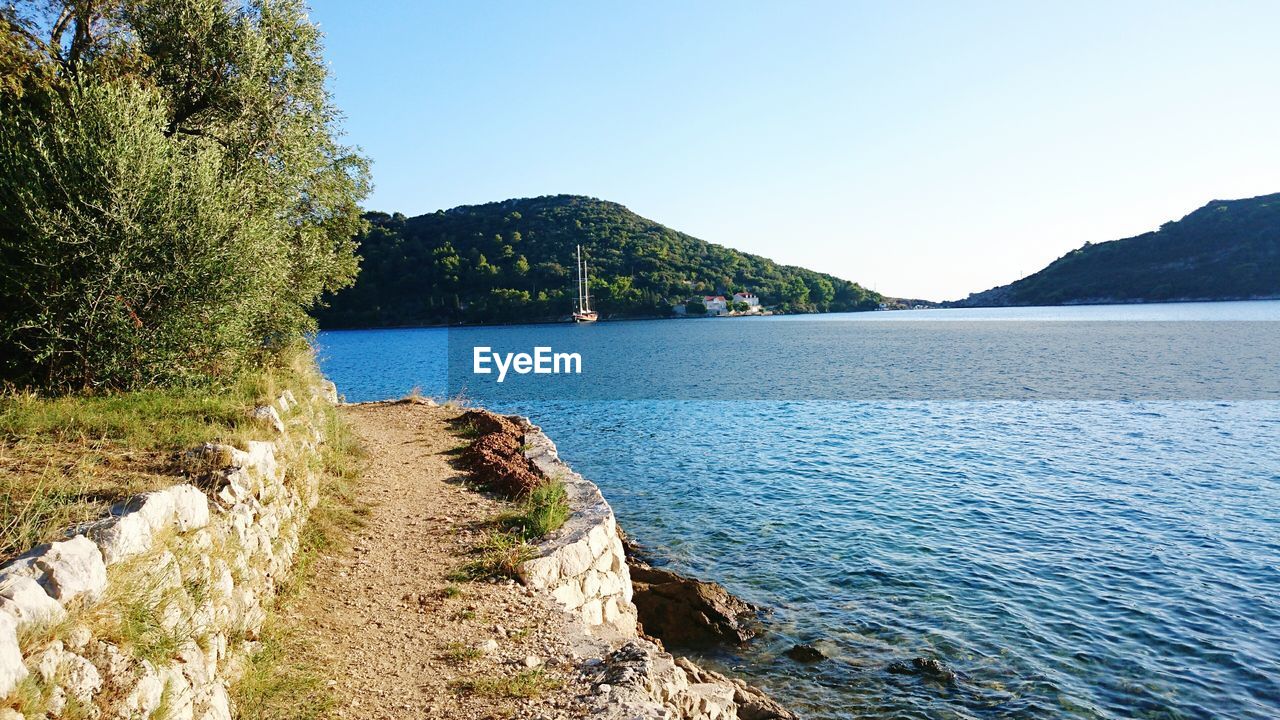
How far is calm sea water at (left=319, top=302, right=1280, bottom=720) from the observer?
36.1 ft

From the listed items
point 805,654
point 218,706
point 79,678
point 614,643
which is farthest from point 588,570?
point 79,678

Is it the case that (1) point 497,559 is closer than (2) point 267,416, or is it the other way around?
(2) point 267,416

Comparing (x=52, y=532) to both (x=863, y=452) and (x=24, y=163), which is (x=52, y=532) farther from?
(x=863, y=452)

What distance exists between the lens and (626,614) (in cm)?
1194

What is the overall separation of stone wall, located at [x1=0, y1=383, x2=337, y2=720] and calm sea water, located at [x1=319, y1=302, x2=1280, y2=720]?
824 centimetres

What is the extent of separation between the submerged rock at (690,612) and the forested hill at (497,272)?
448 feet

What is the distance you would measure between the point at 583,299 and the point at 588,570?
488 ft

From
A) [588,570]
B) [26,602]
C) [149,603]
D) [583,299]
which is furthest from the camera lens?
[583,299]

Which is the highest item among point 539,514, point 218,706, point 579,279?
point 579,279

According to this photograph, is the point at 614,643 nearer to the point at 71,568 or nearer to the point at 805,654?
the point at 805,654

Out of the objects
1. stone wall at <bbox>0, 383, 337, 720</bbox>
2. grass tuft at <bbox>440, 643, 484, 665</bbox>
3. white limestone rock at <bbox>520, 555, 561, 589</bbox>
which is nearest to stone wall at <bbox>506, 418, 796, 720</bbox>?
white limestone rock at <bbox>520, 555, 561, 589</bbox>

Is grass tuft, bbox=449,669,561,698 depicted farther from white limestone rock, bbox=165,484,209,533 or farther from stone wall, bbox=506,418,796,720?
white limestone rock, bbox=165,484,209,533

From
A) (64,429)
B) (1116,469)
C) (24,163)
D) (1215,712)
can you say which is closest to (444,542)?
(64,429)

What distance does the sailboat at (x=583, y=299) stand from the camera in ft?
504
